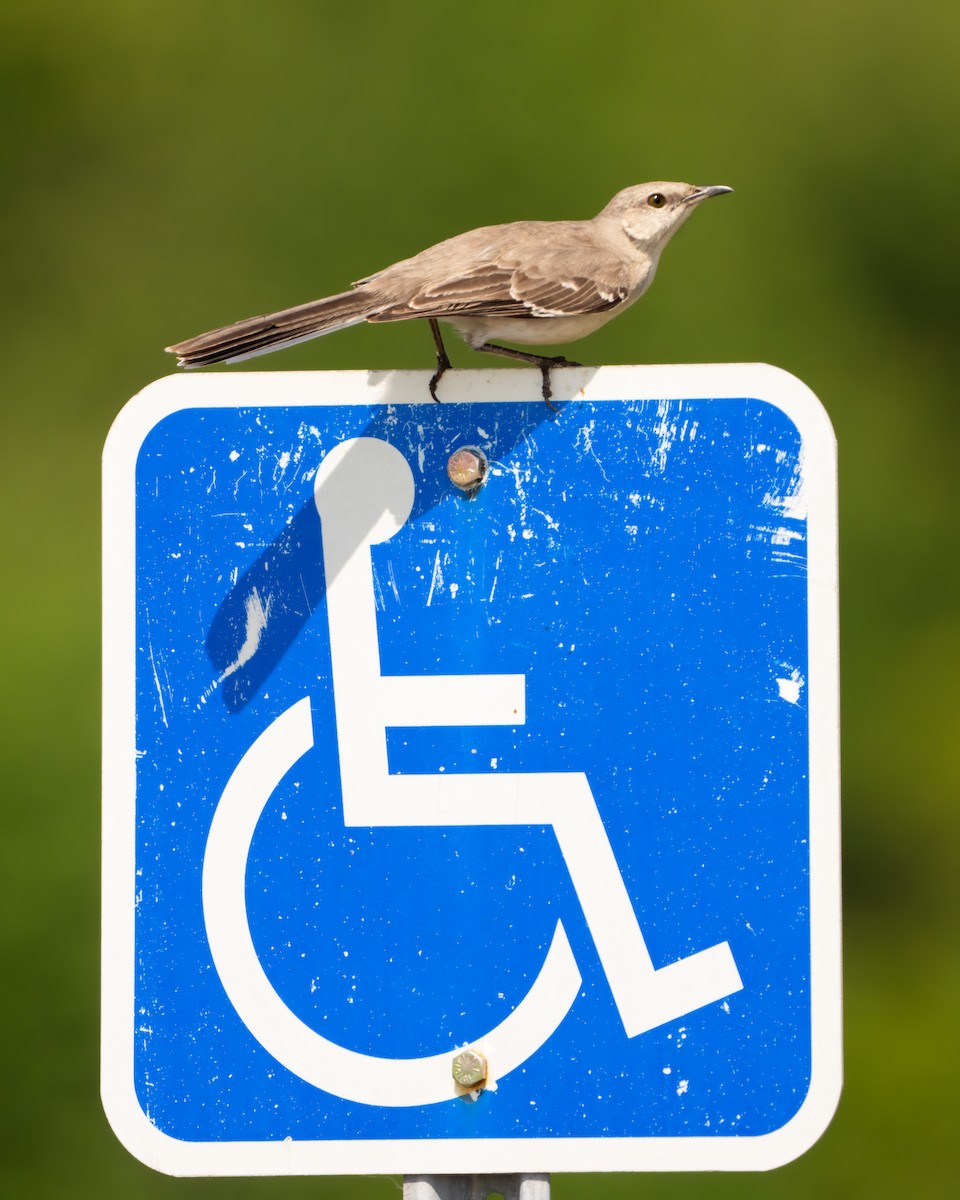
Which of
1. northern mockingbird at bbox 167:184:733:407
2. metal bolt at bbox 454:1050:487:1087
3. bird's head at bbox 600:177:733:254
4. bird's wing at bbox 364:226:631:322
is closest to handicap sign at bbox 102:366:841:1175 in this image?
metal bolt at bbox 454:1050:487:1087

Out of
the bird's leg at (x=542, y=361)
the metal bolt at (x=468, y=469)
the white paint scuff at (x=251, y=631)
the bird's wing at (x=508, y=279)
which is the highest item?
the bird's wing at (x=508, y=279)

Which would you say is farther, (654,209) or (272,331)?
(654,209)

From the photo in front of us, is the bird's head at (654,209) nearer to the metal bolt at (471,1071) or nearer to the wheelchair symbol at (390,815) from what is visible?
the wheelchair symbol at (390,815)

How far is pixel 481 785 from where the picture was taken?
2.05m

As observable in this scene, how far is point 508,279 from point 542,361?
560 millimetres

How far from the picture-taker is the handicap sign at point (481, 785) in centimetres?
201

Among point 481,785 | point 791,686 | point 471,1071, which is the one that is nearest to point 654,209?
point 791,686

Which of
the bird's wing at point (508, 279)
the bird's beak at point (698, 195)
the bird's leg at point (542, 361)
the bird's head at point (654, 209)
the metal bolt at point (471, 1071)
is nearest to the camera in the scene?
the metal bolt at point (471, 1071)

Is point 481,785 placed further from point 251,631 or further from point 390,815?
point 251,631

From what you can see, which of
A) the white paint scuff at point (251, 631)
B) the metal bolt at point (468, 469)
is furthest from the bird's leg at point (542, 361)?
the white paint scuff at point (251, 631)

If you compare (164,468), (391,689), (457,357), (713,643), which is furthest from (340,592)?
(457,357)

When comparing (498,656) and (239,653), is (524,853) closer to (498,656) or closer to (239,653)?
(498,656)

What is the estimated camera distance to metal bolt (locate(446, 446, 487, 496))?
2096 millimetres

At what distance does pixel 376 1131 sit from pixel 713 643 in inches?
31.3
